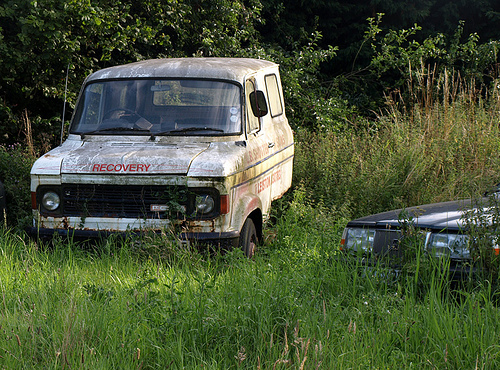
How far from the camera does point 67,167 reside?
5.14 metres

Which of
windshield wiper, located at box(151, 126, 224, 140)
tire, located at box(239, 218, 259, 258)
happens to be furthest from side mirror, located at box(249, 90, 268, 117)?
tire, located at box(239, 218, 259, 258)

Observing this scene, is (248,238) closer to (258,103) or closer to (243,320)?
(258,103)

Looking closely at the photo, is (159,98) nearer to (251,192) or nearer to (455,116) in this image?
(251,192)

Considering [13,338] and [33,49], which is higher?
[33,49]

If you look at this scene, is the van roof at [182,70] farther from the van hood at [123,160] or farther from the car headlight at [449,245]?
the car headlight at [449,245]

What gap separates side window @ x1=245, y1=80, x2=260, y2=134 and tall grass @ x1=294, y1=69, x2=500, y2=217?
135 centimetres

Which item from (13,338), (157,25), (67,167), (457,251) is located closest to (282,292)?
(457,251)

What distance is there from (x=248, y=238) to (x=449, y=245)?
2.01 m

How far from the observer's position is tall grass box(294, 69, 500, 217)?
23.9ft

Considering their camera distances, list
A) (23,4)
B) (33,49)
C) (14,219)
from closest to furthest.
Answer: (14,219), (23,4), (33,49)

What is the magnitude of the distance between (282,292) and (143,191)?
1769 millimetres

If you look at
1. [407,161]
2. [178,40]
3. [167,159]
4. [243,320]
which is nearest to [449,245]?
[243,320]

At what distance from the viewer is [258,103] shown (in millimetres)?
6160

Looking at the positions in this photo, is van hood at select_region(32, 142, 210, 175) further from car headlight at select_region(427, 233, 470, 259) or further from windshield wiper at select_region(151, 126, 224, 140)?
car headlight at select_region(427, 233, 470, 259)
